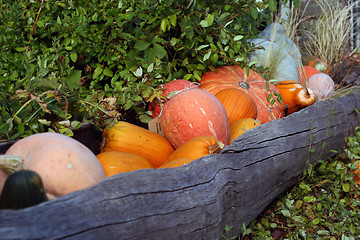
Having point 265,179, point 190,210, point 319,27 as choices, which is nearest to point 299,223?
point 265,179

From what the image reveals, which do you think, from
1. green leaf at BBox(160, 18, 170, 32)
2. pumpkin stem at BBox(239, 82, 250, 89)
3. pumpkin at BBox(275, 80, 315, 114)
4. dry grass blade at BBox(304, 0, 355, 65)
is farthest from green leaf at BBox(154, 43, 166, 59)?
dry grass blade at BBox(304, 0, 355, 65)

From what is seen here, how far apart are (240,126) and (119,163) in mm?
1064

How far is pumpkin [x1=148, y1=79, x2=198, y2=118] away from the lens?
9.00 ft

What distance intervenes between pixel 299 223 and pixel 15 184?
1915 mm

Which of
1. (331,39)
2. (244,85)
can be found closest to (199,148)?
(244,85)

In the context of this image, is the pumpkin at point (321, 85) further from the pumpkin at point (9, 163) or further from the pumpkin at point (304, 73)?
the pumpkin at point (9, 163)

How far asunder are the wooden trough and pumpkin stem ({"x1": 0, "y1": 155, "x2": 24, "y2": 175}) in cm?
32

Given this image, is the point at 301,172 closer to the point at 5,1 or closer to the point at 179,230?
the point at 179,230

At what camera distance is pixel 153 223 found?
145cm

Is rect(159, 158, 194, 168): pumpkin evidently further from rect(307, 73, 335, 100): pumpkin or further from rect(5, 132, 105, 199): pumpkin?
rect(307, 73, 335, 100): pumpkin

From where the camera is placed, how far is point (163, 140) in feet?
8.57

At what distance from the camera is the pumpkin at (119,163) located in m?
1.99

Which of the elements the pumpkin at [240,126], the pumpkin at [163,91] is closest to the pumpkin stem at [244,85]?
the pumpkin at [163,91]

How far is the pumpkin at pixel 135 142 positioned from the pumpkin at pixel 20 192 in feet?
3.70
